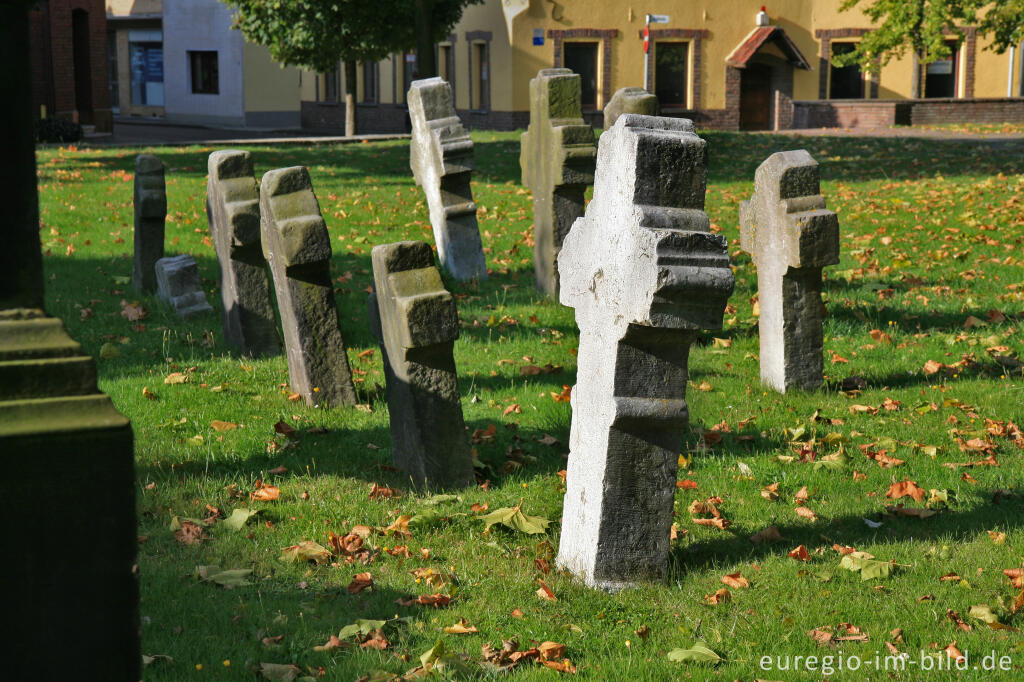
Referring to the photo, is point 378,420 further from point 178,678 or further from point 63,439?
point 63,439

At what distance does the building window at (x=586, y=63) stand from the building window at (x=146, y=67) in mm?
23227

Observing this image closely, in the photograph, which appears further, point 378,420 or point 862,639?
point 378,420

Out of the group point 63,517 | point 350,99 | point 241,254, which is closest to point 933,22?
point 350,99

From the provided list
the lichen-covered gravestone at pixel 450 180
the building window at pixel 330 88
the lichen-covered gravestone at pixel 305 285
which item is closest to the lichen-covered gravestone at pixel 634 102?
the lichen-covered gravestone at pixel 450 180

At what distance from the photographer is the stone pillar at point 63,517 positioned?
230cm

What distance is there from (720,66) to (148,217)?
2925cm

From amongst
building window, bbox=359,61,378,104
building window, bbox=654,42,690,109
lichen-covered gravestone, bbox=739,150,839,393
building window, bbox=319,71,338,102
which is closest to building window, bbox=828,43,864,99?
building window, bbox=654,42,690,109

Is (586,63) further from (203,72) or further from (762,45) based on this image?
(203,72)

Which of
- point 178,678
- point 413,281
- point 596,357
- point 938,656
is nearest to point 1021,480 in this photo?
point 938,656

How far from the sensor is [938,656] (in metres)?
3.64

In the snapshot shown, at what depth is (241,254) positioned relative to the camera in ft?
25.4

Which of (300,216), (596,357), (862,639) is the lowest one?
(862,639)

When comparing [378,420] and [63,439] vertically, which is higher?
[63,439]

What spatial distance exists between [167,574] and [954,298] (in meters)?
7.51
